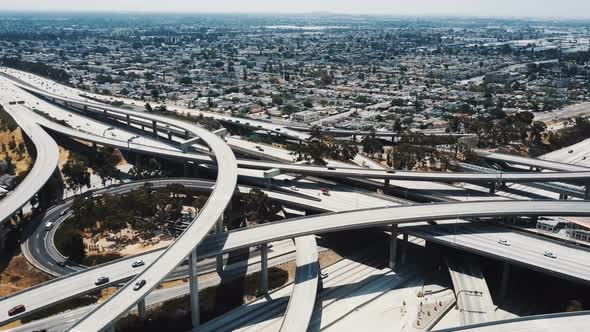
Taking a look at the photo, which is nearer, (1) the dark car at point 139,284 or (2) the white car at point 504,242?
(1) the dark car at point 139,284

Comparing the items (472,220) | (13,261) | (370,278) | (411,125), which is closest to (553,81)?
(411,125)

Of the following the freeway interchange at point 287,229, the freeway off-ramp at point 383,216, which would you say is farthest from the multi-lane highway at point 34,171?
the freeway off-ramp at point 383,216

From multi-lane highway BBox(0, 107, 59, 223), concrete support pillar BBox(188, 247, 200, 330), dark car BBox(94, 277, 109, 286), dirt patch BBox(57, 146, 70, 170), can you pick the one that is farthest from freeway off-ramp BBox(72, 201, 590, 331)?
dirt patch BBox(57, 146, 70, 170)

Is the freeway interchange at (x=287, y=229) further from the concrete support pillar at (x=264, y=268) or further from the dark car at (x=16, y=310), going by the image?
the concrete support pillar at (x=264, y=268)

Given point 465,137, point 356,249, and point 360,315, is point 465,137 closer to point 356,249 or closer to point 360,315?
point 356,249

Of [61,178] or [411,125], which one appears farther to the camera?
[411,125]

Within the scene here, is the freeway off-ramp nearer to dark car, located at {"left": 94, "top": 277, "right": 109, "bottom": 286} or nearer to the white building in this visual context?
dark car, located at {"left": 94, "top": 277, "right": 109, "bottom": 286}

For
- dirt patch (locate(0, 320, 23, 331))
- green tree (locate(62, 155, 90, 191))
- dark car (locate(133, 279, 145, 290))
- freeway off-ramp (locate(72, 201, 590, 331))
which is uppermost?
dark car (locate(133, 279, 145, 290))
